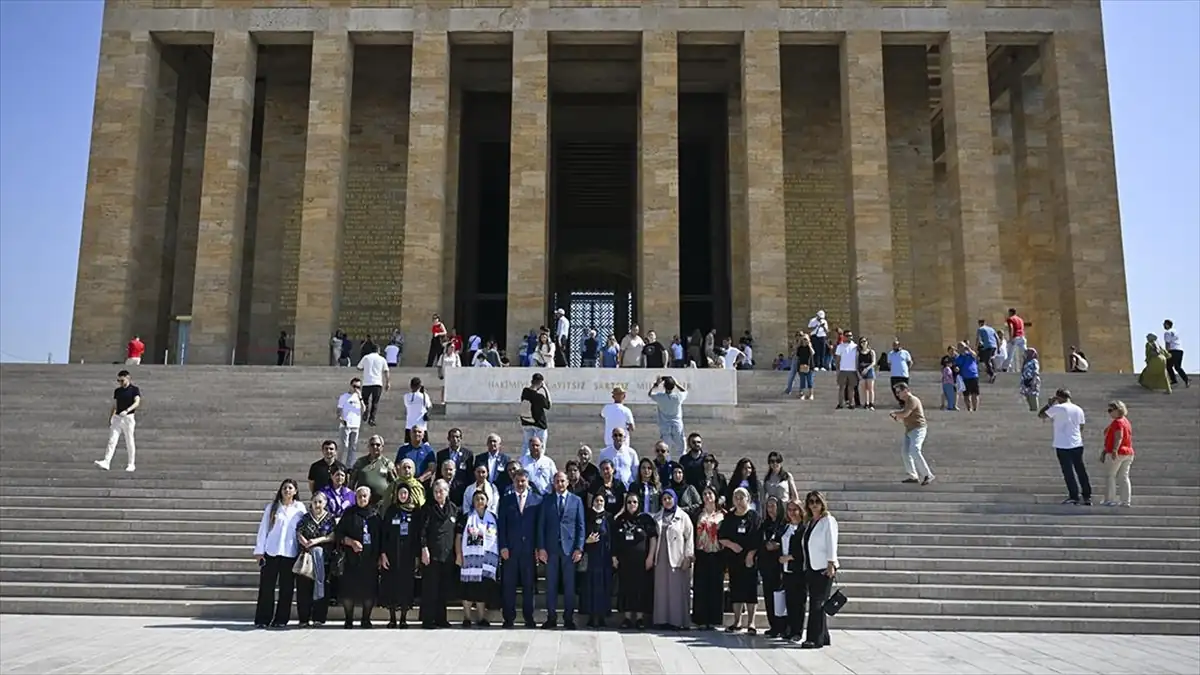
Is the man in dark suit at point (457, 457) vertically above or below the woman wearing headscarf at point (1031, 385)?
below

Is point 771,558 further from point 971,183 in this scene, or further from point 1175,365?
point 971,183

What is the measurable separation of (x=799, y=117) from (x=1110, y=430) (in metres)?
18.2

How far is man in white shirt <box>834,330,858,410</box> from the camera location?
1491 centimetres

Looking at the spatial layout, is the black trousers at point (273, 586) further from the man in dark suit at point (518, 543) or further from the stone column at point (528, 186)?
the stone column at point (528, 186)

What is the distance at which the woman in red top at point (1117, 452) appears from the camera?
1023 cm

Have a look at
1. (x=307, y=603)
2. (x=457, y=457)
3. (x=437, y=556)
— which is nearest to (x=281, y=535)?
(x=307, y=603)

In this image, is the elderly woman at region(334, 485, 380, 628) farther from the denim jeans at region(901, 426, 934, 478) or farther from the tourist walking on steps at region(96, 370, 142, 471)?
the denim jeans at region(901, 426, 934, 478)

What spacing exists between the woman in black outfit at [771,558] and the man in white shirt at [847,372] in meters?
7.59

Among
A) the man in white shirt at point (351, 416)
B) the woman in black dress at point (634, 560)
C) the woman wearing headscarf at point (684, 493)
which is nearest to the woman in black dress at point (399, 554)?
the woman in black dress at point (634, 560)

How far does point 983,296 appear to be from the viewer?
22750 millimetres

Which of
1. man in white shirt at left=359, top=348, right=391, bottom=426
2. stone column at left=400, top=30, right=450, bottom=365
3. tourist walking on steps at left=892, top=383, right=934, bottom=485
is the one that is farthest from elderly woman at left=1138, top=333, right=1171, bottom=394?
stone column at left=400, top=30, right=450, bottom=365

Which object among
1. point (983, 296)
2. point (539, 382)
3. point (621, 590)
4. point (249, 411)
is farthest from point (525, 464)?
point (983, 296)

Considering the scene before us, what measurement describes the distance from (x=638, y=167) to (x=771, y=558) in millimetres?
18318

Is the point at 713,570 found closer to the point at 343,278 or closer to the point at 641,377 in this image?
the point at 641,377
